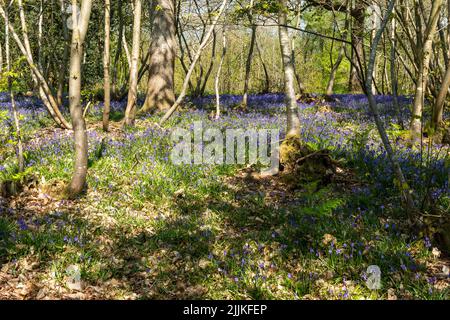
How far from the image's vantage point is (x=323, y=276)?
415 cm

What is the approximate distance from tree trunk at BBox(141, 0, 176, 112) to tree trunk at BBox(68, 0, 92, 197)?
6.89 m

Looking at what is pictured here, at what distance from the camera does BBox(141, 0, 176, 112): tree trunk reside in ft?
41.5

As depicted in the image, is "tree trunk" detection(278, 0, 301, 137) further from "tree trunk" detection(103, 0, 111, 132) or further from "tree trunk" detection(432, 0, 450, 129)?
"tree trunk" detection(103, 0, 111, 132)

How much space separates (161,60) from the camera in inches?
503

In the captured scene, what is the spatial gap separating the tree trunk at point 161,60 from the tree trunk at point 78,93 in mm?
6891

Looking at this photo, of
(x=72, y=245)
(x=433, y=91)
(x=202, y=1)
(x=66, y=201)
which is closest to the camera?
(x=72, y=245)

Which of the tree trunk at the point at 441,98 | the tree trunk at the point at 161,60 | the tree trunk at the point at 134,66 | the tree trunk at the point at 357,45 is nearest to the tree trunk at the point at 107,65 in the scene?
the tree trunk at the point at 134,66

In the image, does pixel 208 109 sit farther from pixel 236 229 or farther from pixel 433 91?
pixel 236 229

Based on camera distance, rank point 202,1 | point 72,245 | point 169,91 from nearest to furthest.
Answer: point 72,245
point 169,91
point 202,1

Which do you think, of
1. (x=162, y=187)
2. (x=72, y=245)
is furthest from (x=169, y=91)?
(x=72, y=245)

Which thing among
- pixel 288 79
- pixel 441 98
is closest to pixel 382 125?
pixel 288 79

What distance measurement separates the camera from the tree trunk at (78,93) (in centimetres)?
563

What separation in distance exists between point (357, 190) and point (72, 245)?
4324mm

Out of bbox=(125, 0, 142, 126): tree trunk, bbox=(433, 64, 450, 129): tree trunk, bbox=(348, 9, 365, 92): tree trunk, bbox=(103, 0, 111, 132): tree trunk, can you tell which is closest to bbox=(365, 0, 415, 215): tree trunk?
bbox=(348, 9, 365, 92): tree trunk
